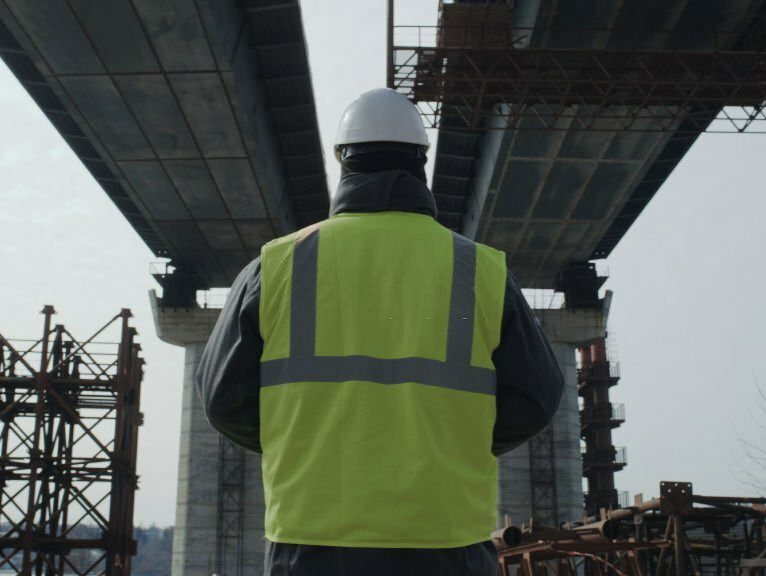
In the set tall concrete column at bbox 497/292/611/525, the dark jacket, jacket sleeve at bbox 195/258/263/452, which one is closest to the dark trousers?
the dark jacket

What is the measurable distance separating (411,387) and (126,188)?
94.9 feet

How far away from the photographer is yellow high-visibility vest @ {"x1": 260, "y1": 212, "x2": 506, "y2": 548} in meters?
2.62

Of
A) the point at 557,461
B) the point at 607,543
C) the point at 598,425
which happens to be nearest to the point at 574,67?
the point at 607,543

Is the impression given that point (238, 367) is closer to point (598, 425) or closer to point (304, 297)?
point (304, 297)

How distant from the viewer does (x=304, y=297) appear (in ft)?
9.23

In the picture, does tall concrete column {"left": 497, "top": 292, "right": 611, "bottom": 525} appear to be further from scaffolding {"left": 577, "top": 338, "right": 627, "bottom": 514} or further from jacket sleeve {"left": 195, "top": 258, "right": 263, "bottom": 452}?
jacket sleeve {"left": 195, "top": 258, "right": 263, "bottom": 452}

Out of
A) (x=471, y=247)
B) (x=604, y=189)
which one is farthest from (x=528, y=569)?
(x=604, y=189)

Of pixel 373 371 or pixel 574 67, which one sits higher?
pixel 574 67

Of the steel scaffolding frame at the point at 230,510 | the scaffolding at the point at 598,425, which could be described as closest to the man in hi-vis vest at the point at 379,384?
the steel scaffolding frame at the point at 230,510

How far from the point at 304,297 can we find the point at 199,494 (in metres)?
36.2

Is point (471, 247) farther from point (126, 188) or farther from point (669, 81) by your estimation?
point (126, 188)

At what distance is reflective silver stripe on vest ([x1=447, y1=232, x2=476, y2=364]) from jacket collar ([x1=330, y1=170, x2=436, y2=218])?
0.20 m

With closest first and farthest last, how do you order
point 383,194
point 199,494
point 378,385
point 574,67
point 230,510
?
point 378,385 < point 383,194 < point 574,67 < point 199,494 < point 230,510

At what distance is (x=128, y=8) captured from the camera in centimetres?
2066
